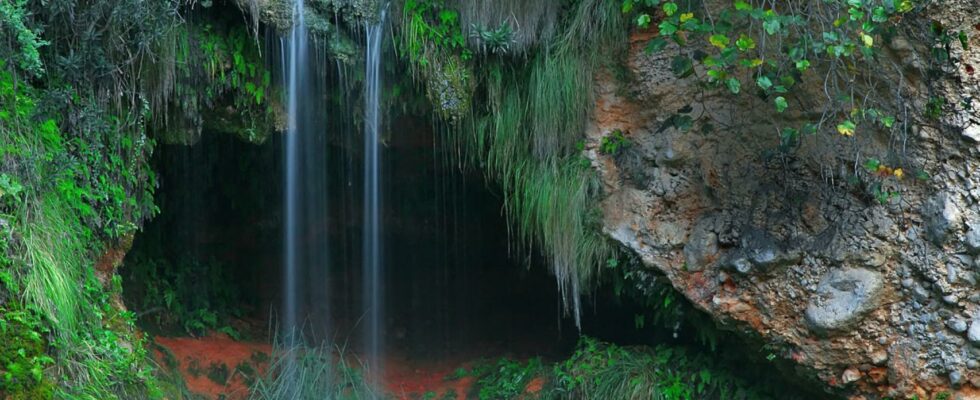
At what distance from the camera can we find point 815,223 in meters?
5.46

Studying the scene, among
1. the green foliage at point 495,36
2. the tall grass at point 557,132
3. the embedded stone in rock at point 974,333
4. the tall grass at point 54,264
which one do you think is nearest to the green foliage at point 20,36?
the tall grass at point 54,264

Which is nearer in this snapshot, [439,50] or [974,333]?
[974,333]

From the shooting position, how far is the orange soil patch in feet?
22.4

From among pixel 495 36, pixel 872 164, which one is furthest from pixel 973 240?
pixel 495 36

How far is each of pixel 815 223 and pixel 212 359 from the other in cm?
446

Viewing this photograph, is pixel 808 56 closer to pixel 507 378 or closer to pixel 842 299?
pixel 842 299

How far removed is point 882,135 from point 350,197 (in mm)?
4593

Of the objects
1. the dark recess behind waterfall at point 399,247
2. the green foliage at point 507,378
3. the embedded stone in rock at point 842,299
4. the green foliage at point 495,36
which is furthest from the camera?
the dark recess behind waterfall at point 399,247

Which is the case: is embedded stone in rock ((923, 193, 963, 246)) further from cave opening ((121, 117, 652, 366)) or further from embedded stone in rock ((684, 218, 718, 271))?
cave opening ((121, 117, 652, 366))

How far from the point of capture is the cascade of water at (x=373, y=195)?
20.4ft

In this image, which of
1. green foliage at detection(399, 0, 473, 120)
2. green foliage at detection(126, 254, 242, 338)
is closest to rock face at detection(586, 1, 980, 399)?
green foliage at detection(399, 0, 473, 120)

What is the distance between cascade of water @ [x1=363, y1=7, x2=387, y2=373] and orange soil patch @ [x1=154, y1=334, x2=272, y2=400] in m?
0.87

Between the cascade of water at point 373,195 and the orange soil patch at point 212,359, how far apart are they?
870 millimetres

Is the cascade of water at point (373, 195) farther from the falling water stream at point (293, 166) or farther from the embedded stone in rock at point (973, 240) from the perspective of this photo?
the embedded stone in rock at point (973, 240)
